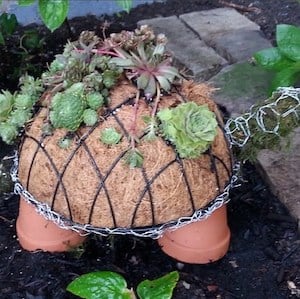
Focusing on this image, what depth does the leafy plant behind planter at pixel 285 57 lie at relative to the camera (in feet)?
6.40

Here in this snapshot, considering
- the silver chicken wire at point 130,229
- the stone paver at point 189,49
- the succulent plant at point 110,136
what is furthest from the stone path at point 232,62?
the succulent plant at point 110,136

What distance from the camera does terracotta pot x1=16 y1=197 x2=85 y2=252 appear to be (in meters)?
1.62

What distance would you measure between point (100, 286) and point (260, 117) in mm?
494

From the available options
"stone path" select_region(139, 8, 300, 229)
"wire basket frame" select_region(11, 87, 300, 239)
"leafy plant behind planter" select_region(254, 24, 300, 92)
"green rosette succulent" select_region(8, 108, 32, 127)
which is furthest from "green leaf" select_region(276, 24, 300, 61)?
"green rosette succulent" select_region(8, 108, 32, 127)

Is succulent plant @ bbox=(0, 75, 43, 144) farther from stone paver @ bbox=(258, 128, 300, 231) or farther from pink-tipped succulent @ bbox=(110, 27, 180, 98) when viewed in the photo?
stone paver @ bbox=(258, 128, 300, 231)

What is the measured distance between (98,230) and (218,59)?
3.67 feet

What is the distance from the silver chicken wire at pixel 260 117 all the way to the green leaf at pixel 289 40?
0.96 ft

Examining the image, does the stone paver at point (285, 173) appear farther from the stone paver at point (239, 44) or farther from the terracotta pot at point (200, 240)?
the stone paver at point (239, 44)

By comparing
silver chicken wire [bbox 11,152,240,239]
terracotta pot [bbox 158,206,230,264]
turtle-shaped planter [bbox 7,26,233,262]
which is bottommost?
terracotta pot [bbox 158,206,230,264]

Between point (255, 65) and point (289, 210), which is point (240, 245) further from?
point (255, 65)

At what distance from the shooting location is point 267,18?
9.14ft

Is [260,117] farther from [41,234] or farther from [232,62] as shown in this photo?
[232,62]

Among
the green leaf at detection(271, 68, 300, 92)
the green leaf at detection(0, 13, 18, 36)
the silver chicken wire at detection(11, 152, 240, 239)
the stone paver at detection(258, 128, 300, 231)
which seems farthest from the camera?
the green leaf at detection(0, 13, 18, 36)

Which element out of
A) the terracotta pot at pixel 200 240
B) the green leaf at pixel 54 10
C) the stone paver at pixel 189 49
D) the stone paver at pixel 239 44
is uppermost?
the green leaf at pixel 54 10
